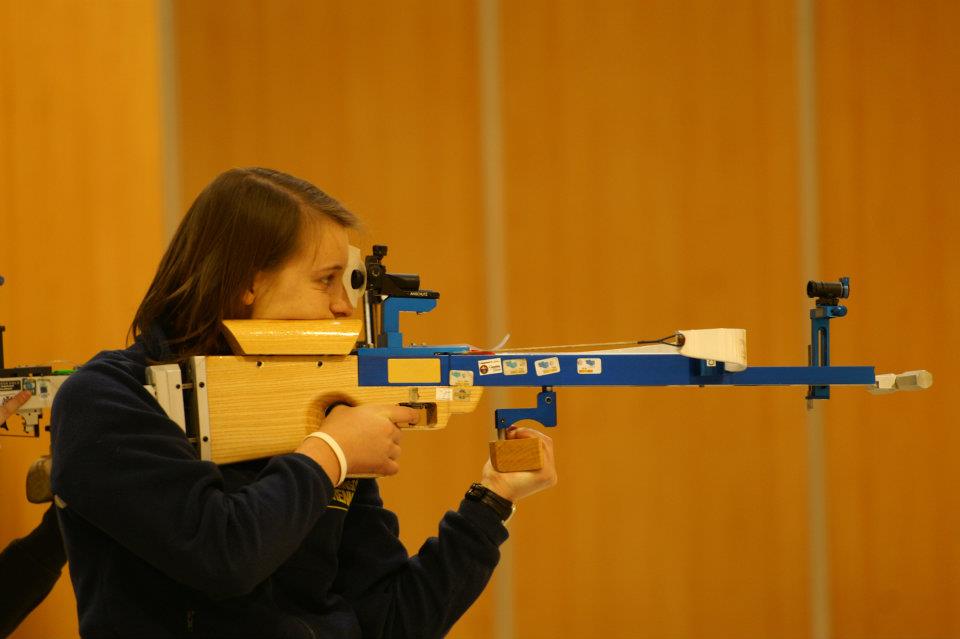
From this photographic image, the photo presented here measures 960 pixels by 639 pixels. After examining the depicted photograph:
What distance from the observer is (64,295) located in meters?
2.30

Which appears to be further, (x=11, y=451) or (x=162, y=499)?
(x=11, y=451)

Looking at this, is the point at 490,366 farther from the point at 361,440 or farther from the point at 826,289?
the point at 826,289

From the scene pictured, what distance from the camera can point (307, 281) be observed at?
117 centimetres

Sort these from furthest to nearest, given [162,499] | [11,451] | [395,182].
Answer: [395,182], [11,451], [162,499]

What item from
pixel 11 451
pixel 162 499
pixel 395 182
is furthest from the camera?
pixel 395 182

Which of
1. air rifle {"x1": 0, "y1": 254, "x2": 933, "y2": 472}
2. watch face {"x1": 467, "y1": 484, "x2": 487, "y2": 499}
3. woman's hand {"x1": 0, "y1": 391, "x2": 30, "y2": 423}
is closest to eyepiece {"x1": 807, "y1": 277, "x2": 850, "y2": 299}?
air rifle {"x1": 0, "y1": 254, "x2": 933, "y2": 472}

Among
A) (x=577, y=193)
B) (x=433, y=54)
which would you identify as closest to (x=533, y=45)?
(x=433, y=54)

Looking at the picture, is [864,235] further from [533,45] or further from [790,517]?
[533,45]

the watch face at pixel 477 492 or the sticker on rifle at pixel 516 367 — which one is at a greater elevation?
the sticker on rifle at pixel 516 367

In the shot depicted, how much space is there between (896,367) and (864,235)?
0.39m

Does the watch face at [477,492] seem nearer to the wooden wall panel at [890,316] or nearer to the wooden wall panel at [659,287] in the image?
the wooden wall panel at [659,287]

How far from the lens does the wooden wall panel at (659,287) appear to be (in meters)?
2.51

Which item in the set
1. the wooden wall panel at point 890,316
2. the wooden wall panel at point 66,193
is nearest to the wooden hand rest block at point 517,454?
the wooden wall panel at point 66,193

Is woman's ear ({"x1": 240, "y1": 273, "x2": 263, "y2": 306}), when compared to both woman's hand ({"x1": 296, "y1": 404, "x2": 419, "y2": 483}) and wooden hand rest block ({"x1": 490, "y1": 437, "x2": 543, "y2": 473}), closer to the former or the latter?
woman's hand ({"x1": 296, "y1": 404, "x2": 419, "y2": 483})
